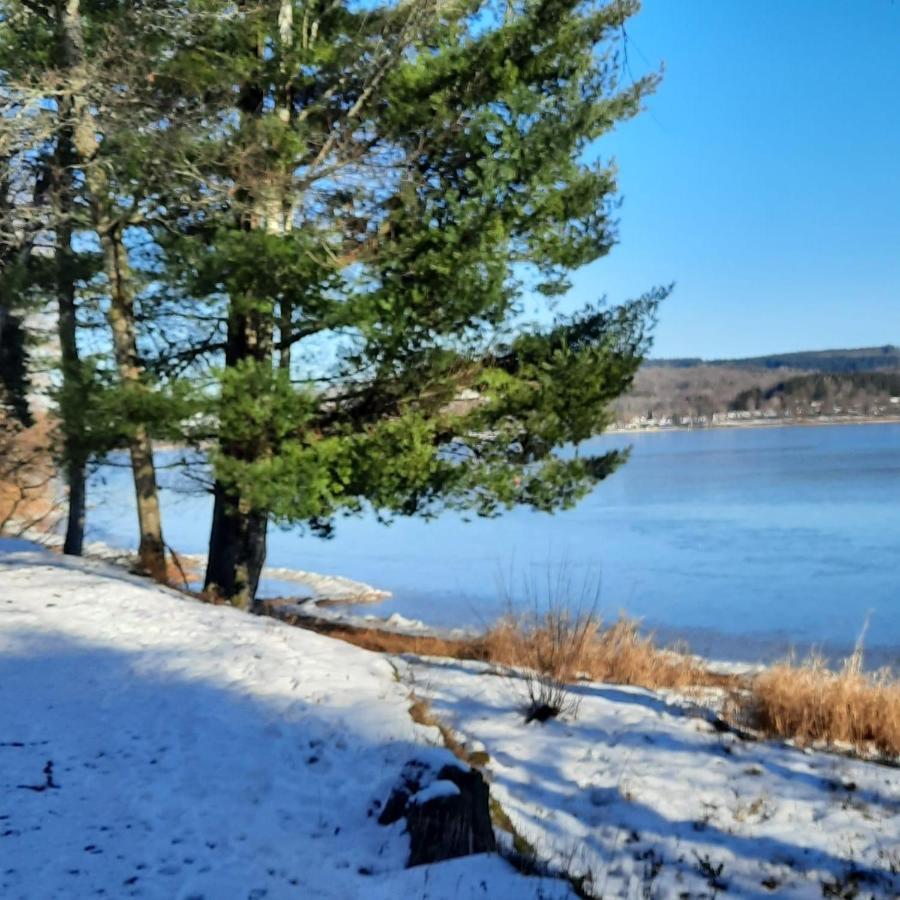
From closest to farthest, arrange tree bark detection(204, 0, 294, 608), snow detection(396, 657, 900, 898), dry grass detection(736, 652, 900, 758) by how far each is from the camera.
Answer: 1. snow detection(396, 657, 900, 898)
2. dry grass detection(736, 652, 900, 758)
3. tree bark detection(204, 0, 294, 608)

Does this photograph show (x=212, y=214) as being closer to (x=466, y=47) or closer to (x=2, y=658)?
(x=466, y=47)

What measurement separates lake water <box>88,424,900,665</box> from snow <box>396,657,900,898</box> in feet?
10.8

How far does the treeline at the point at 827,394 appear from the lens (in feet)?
318

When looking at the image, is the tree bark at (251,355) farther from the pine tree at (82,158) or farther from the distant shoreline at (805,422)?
the distant shoreline at (805,422)

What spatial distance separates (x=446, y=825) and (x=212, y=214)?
23.1 feet

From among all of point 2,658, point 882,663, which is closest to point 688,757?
point 2,658

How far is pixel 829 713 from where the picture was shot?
276 inches

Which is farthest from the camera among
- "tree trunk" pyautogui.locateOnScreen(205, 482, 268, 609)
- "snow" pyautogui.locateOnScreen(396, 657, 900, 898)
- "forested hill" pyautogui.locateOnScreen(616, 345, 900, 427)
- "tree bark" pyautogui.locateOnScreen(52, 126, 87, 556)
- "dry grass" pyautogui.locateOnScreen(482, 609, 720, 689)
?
"forested hill" pyautogui.locateOnScreen(616, 345, 900, 427)

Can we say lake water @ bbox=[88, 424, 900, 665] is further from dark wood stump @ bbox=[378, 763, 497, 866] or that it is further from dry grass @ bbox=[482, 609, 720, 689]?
dark wood stump @ bbox=[378, 763, 497, 866]

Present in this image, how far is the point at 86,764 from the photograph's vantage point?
4023mm

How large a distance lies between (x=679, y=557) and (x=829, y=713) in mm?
14029

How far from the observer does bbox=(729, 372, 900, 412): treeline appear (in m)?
96.9

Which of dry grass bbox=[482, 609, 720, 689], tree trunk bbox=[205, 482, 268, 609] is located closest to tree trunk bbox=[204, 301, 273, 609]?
tree trunk bbox=[205, 482, 268, 609]

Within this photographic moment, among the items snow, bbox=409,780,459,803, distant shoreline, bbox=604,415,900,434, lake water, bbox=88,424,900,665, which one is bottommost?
lake water, bbox=88,424,900,665
